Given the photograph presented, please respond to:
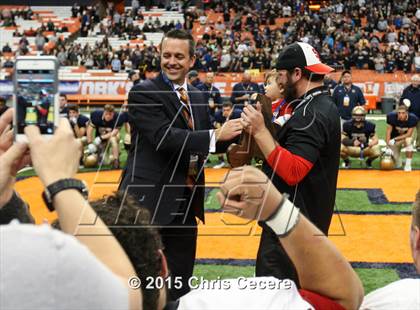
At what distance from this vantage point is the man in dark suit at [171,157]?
336 centimetres

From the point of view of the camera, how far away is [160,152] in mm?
3422

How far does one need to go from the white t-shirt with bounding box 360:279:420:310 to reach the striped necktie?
2042 millimetres

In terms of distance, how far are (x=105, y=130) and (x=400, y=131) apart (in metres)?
4.89

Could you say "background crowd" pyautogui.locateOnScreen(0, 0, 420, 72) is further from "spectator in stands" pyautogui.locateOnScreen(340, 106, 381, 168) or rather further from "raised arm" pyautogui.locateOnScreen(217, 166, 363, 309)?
"raised arm" pyautogui.locateOnScreen(217, 166, 363, 309)

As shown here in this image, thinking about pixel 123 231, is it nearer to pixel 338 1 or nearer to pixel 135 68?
pixel 135 68

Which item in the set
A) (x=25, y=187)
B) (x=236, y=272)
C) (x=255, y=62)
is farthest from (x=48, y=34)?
(x=236, y=272)

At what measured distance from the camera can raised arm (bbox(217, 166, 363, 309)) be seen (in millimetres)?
1408

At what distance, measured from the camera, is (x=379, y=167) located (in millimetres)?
10414

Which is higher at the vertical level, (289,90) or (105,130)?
(289,90)

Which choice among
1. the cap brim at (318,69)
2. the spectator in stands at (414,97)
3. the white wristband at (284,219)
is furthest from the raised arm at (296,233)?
the spectator in stands at (414,97)

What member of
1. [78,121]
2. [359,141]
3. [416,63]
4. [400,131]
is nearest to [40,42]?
[416,63]

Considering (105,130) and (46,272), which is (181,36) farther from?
(105,130)

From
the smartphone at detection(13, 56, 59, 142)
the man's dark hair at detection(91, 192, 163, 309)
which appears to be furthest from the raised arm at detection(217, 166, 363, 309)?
the smartphone at detection(13, 56, 59, 142)

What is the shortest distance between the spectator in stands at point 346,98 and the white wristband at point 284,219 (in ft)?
34.1
